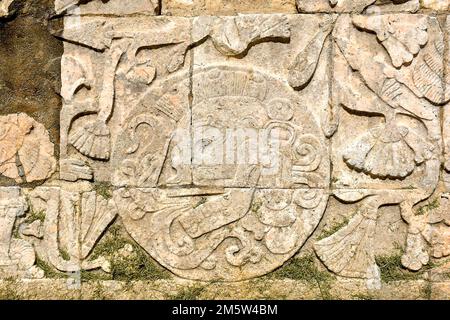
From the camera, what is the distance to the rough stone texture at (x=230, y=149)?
390 cm

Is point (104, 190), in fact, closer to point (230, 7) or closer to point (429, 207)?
point (230, 7)

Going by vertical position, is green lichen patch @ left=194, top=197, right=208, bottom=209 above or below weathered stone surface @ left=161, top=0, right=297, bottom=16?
below

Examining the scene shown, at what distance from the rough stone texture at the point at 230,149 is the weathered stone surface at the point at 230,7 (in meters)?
0.01

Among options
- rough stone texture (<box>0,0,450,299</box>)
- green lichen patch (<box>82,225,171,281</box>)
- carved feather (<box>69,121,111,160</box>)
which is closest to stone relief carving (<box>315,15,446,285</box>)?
rough stone texture (<box>0,0,450,299</box>)

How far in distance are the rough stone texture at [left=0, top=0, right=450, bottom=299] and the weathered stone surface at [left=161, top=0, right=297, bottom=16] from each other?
0.05 feet

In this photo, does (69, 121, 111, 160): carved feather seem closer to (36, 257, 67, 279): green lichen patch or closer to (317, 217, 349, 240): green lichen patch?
(36, 257, 67, 279): green lichen patch

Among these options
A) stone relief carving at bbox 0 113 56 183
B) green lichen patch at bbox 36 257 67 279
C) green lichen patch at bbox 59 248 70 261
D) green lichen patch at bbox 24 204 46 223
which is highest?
stone relief carving at bbox 0 113 56 183

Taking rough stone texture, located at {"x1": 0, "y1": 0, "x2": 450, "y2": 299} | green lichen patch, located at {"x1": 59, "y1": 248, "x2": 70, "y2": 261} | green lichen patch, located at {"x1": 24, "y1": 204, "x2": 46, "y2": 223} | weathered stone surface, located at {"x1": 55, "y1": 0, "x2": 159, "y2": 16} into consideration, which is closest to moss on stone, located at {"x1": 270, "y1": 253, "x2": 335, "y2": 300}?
rough stone texture, located at {"x1": 0, "y1": 0, "x2": 450, "y2": 299}

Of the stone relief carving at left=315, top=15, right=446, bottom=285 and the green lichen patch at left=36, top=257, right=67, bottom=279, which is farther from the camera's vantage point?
the green lichen patch at left=36, top=257, right=67, bottom=279

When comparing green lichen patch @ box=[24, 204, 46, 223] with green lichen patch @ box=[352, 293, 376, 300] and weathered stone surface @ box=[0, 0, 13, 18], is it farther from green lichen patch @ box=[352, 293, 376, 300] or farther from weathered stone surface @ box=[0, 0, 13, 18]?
green lichen patch @ box=[352, 293, 376, 300]

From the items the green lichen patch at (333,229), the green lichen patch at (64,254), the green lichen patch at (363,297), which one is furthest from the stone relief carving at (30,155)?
the green lichen patch at (363,297)

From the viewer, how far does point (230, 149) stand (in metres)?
3.95

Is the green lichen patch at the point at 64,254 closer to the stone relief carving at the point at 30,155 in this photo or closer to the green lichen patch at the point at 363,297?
the stone relief carving at the point at 30,155

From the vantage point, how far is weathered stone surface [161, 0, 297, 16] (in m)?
3.94
